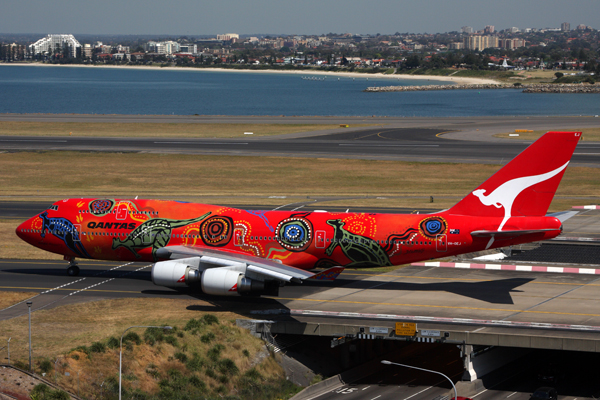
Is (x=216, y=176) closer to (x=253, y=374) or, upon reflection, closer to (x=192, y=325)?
(x=192, y=325)

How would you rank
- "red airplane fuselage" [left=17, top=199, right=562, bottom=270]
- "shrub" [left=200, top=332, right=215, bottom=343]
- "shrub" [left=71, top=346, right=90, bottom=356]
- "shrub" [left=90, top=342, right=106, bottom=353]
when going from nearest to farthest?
1. "shrub" [left=71, top=346, right=90, bottom=356]
2. "shrub" [left=90, top=342, right=106, bottom=353]
3. "shrub" [left=200, top=332, right=215, bottom=343]
4. "red airplane fuselage" [left=17, top=199, right=562, bottom=270]

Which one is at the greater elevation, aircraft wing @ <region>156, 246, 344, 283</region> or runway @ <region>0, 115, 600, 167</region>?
runway @ <region>0, 115, 600, 167</region>

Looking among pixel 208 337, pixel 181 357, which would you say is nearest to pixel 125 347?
pixel 181 357

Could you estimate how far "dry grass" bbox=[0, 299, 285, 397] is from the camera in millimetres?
40625

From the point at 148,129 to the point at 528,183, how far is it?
Result: 125298mm

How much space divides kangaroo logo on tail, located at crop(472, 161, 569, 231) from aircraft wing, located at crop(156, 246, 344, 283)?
37.6 ft

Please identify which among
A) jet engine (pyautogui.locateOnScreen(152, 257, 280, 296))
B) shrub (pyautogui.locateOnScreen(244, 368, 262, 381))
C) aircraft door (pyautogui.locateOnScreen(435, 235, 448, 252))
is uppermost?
aircraft door (pyautogui.locateOnScreen(435, 235, 448, 252))

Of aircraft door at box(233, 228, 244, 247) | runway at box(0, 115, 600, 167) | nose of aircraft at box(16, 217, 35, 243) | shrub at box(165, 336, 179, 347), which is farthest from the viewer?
runway at box(0, 115, 600, 167)

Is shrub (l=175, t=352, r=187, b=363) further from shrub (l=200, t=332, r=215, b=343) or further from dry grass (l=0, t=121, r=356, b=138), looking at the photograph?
dry grass (l=0, t=121, r=356, b=138)

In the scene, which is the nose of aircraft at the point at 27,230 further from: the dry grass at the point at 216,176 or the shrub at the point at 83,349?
the dry grass at the point at 216,176

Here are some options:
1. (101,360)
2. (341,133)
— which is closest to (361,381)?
(101,360)

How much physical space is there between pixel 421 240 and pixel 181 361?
1861 cm

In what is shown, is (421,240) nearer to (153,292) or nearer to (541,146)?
(541,146)

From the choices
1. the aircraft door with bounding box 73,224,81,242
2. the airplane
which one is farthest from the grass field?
the aircraft door with bounding box 73,224,81,242
